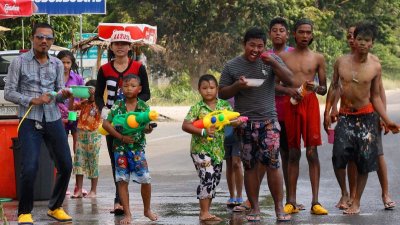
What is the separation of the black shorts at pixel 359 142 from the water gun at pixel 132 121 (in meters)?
2.16

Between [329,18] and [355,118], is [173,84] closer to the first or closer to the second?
[329,18]

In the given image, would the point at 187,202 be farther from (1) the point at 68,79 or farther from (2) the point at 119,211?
(1) the point at 68,79

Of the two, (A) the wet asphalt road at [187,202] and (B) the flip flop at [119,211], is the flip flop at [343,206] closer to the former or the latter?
Result: (A) the wet asphalt road at [187,202]

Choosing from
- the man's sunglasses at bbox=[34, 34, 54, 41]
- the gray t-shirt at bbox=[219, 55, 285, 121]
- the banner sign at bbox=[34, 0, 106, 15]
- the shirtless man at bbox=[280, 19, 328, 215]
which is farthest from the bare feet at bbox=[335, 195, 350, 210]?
the banner sign at bbox=[34, 0, 106, 15]

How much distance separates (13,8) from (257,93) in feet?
29.1

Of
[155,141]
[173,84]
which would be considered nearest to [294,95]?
[155,141]

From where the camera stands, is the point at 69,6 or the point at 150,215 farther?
the point at 69,6

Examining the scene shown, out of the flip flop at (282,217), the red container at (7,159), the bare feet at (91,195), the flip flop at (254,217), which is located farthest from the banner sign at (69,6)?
the flip flop at (282,217)

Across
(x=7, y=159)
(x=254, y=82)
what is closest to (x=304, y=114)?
(x=254, y=82)

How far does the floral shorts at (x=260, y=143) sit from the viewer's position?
32.0 ft

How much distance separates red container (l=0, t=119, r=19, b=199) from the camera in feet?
38.5

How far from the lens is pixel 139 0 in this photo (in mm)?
46875

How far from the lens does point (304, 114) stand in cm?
1030

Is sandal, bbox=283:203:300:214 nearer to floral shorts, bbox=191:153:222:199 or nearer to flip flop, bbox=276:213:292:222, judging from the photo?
flip flop, bbox=276:213:292:222
